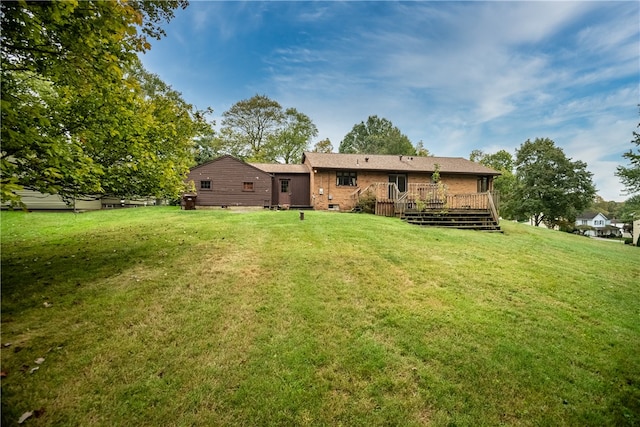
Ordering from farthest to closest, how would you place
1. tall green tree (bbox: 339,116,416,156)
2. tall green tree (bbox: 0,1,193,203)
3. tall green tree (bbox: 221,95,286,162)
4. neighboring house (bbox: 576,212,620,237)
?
neighboring house (bbox: 576,212,620,237)
tall green tree (bbox: 339,116,416,156)
tall green tree (bbox: 221,95,286,162)
tall green tree (bbox: 0,1,193,203)

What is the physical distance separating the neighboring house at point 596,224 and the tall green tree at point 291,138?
67.7 m

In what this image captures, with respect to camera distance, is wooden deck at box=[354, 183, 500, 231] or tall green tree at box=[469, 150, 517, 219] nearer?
wooden deck at box=[354, 183, 500, 231]

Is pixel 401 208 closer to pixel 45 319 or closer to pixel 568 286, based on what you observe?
pixel 568 286

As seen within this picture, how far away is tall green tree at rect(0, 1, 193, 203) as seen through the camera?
3.42 meters

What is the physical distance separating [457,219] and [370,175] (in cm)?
847

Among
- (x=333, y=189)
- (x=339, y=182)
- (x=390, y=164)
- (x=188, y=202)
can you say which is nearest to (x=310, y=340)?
(x=333, y=189)

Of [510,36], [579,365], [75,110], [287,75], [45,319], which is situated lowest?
[579,365]

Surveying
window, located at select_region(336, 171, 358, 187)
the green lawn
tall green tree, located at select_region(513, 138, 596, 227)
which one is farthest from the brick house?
tall green tree, located at select_region(513, 138, 596, 227)

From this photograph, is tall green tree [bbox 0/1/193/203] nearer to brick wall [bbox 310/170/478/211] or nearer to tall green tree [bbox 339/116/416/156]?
brick wall [bbox 310/170/478/211]

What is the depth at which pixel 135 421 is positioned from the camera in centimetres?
239

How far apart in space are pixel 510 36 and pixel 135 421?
47.7ft

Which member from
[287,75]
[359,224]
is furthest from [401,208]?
[287,75]

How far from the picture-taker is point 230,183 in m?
19.7

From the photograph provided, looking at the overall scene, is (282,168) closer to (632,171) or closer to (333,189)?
(333,189)
